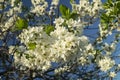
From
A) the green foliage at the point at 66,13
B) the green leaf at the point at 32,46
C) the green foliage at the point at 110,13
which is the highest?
the green foliage at the point at 66,13

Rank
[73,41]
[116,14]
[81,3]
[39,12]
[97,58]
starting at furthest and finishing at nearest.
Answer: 1. [39,12]
2. [81,3]
3. [97,58]
4. [116,14]
5. [73,41]

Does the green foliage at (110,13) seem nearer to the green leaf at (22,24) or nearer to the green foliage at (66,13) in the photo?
the green foliage at (66,13)

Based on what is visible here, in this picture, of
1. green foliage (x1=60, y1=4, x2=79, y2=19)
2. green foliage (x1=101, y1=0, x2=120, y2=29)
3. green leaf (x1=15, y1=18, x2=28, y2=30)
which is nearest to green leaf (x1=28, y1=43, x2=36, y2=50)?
green leaf (x1=15, y1=18, x2=28, y2=30)

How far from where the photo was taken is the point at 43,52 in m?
3.11

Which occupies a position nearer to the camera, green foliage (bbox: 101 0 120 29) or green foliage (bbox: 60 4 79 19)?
green foliage (bbox: 60 4 79 19)

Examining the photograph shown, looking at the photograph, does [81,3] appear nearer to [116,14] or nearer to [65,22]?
[116,14]

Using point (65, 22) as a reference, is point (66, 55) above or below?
below

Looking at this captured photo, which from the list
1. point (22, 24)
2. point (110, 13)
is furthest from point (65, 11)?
point (110, 13)

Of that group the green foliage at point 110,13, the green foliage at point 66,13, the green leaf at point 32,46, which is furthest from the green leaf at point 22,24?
the green foliage at point 110,13

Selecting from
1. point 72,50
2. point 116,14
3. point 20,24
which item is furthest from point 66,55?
point 116,14

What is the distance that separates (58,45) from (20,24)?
1.56 feet

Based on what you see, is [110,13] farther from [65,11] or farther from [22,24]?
[22,24]

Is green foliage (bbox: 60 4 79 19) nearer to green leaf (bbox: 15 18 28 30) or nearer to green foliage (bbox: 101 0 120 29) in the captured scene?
green leaf (bbox: 15 18 28 30)

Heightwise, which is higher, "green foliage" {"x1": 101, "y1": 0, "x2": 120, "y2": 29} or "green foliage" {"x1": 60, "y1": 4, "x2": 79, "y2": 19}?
"green foliage" {"x1": 60, "y1": 4, "x2": 79, "y2": 19}
